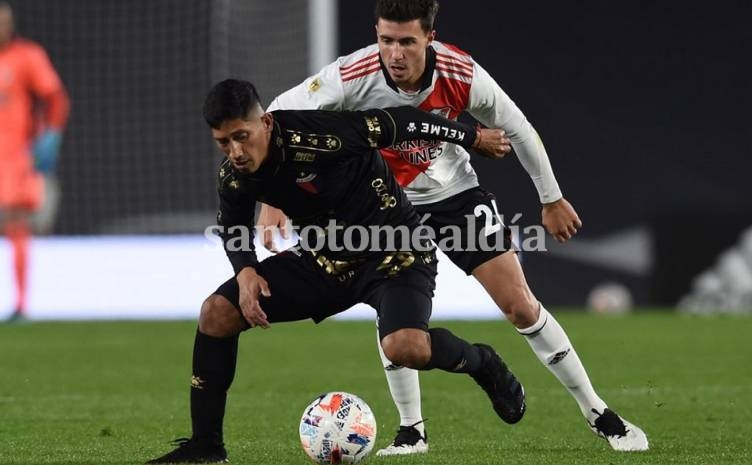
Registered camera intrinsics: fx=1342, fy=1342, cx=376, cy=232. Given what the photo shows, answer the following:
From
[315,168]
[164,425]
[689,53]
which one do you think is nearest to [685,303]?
[689,53]

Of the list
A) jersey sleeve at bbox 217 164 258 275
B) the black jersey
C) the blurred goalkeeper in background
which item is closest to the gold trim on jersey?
the black jersey

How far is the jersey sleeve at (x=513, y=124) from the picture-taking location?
533cm

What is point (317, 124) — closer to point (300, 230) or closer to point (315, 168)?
point (315, 168)

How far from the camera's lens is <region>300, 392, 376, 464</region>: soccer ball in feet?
15.1

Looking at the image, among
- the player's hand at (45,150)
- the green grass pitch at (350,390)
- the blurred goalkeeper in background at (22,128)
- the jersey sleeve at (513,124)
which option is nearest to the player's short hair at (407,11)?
the jersey sleeve at (513,124)

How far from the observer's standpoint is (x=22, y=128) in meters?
14.4

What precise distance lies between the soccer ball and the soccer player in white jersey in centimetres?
58

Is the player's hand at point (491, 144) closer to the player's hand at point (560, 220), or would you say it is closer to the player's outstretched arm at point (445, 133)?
the player's outstretched arm at point (445, 133)

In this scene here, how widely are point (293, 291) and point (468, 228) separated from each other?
0.99 m

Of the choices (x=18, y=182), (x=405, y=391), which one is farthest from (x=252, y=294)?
(x=18, y=182)

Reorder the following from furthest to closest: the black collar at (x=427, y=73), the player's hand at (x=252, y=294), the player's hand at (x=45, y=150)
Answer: the player's hand at (x=45, y=150) < the black collar at (x=427, y=73) < the player's hand at (x=252, y=294)

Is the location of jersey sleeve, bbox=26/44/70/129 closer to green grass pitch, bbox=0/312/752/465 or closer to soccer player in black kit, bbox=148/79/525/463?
green grass pitch, bbox=0/312/752/465

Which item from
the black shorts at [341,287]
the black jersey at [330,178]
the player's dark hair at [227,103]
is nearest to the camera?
the player's dark hair at [227,103]

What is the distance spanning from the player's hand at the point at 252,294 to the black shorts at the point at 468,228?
41.8 inches
